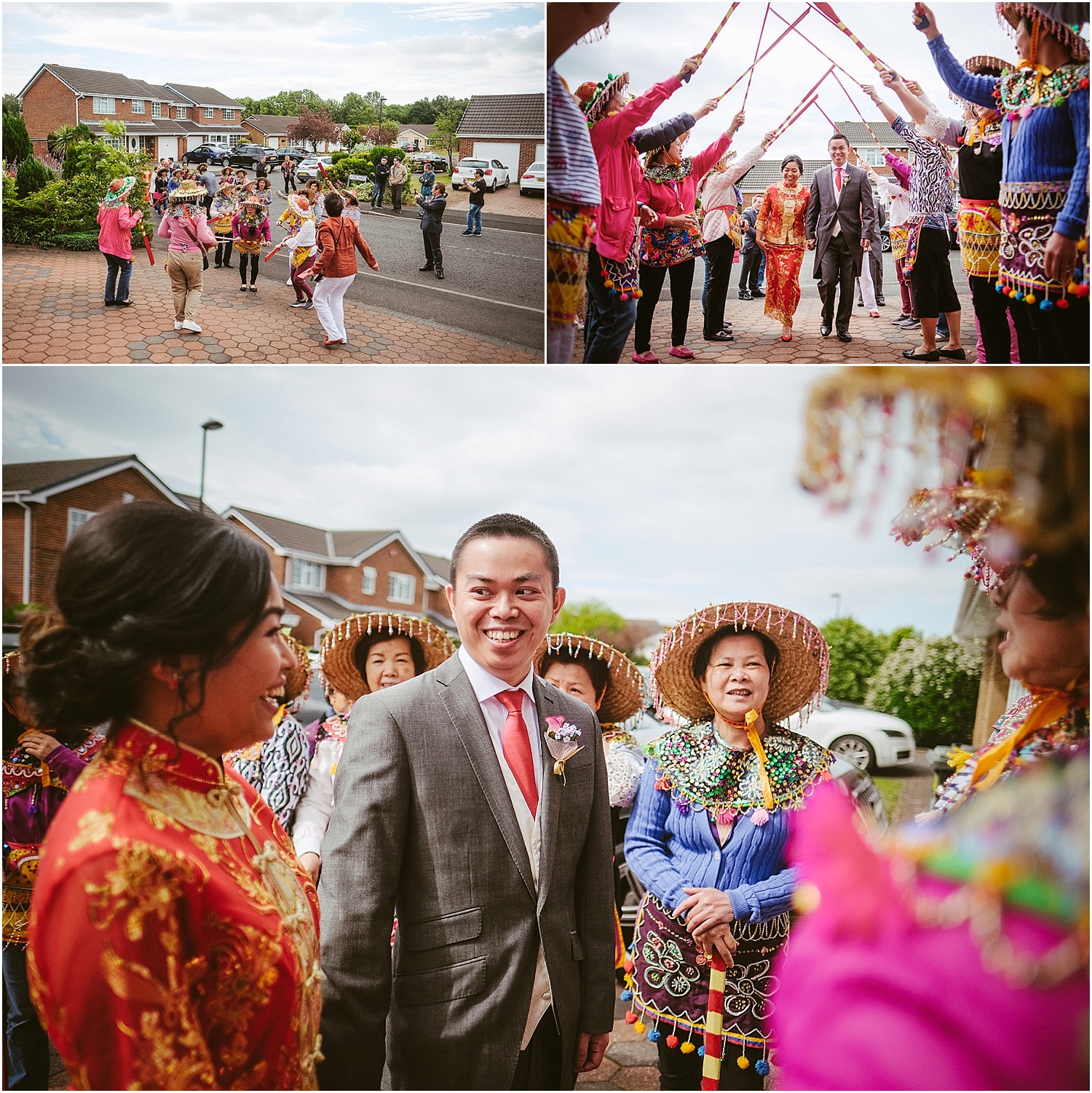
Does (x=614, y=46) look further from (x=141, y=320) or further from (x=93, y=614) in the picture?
(x=93, y=614)

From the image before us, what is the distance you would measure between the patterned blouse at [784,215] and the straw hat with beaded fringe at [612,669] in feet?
7.04

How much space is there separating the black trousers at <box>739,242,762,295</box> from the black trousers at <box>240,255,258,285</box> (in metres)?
1.98

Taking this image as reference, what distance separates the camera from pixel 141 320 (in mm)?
3150

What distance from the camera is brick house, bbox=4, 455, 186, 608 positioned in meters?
2.93

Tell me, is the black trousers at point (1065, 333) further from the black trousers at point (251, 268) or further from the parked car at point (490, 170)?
the black trousers at point (251, 268)

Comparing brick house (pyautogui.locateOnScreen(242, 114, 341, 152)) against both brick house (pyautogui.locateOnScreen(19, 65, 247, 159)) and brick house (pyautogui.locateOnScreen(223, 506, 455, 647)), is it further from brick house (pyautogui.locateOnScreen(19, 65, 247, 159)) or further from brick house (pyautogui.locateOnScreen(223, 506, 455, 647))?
brick house (pyautogui.locateOnScreen(223, 506, 455, 647))

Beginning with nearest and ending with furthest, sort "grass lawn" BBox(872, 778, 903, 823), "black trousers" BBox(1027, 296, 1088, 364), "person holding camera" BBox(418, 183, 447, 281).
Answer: "black trousers" BBox(1027, 296, 1088, 364)
"person holding camera" BBox(418, 183, 447, 281)
"grass lawn" BBox(872, 778, 903, 823)

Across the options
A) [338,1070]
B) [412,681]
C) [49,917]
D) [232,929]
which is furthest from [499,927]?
[49,917]

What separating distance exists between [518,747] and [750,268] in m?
2.65

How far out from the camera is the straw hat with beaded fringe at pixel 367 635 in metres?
3.00

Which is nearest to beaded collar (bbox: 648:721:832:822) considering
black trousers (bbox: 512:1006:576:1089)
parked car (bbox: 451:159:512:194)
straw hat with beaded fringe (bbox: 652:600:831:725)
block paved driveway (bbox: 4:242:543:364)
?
straw hat with beaded fringe (bbox: 652:600:831:725)

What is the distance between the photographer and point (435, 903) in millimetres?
1833

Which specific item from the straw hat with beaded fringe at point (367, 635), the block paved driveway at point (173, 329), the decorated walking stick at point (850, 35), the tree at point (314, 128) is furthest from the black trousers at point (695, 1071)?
the tree at point (314, 128)

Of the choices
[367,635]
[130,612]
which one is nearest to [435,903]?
[130,612]
